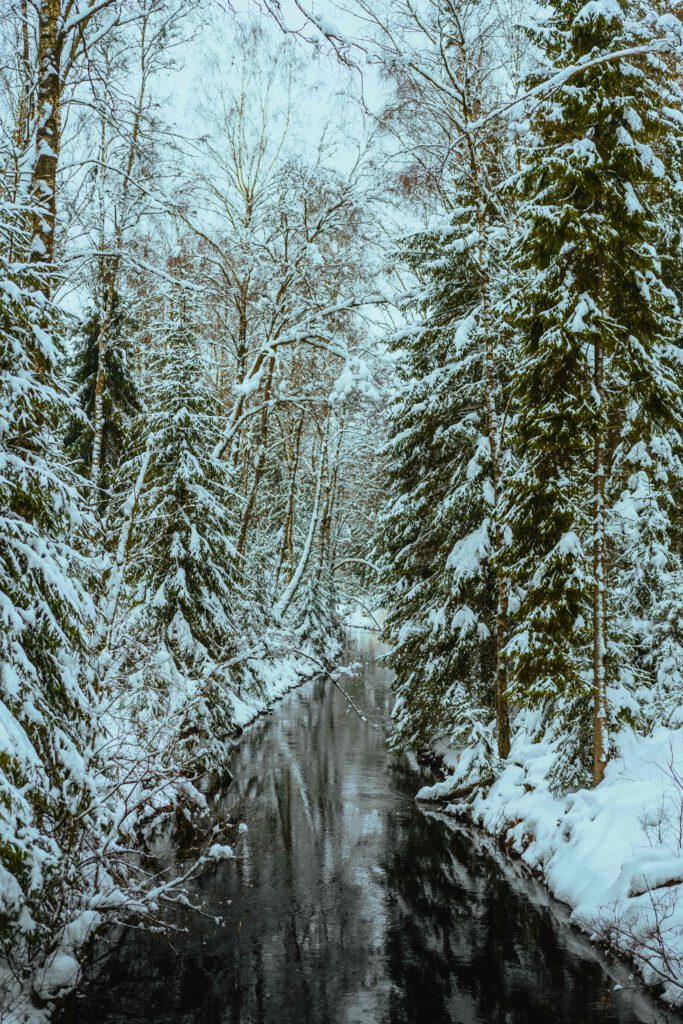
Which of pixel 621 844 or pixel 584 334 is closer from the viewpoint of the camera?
pixel 621 844

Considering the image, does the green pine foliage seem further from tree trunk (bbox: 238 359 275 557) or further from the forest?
tree trunk (bbox: 238 359 275 557)

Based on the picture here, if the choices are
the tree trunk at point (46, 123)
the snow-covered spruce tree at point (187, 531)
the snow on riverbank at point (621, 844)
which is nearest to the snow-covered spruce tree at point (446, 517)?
the snow on riverbank at point (621, 844)

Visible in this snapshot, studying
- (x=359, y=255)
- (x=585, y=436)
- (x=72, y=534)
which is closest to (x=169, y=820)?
(x=72, y=534)

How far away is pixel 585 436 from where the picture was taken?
10203 millimetres

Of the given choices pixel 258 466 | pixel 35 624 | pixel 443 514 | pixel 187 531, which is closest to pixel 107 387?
pixel 258 466

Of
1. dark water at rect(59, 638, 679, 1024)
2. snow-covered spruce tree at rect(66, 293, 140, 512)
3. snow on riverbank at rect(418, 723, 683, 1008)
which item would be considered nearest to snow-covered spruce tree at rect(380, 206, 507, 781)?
snow on riverbank at rect(418, 723, 683, 1008)

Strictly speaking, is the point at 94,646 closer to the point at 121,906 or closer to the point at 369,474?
the point at 121,906

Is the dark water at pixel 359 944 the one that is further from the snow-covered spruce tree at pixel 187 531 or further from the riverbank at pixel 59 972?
the snow-covered spruce tree at pixel 187 531

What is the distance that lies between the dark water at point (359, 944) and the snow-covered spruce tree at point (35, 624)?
1519 millimetres

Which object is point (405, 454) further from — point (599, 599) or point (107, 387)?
point (107, 387)

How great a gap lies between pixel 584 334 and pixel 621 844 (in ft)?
20.7

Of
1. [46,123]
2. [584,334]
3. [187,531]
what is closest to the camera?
[46,123]

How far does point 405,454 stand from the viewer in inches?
676

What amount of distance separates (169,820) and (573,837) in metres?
6.54
